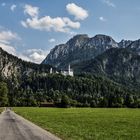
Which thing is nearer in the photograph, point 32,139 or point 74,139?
point 32,139

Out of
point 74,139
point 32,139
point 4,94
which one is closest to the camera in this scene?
point 32,139

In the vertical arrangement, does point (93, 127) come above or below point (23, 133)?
above

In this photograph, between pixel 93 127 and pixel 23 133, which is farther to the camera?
pixel 93 127

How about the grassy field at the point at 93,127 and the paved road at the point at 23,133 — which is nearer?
the paved road at the point at 23,133

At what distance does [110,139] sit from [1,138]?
30.4 feet

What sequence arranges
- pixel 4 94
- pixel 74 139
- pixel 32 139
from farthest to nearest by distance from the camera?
pixel 4 94 → pixel 74 139 → pixel 32 139

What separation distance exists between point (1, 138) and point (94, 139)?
7861 mm

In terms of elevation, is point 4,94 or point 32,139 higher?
point 4,94

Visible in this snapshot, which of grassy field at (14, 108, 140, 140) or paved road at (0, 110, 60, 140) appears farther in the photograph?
grassy field at (14, 108, 140, 140)

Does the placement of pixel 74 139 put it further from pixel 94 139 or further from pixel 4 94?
pixel 4 94

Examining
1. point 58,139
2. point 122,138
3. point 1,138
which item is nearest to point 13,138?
point 1,138

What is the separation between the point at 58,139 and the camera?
30.8m

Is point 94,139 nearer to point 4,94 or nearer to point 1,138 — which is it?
point 1,138

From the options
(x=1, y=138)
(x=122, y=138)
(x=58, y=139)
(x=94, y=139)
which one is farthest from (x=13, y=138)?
(x=122, y=138)
